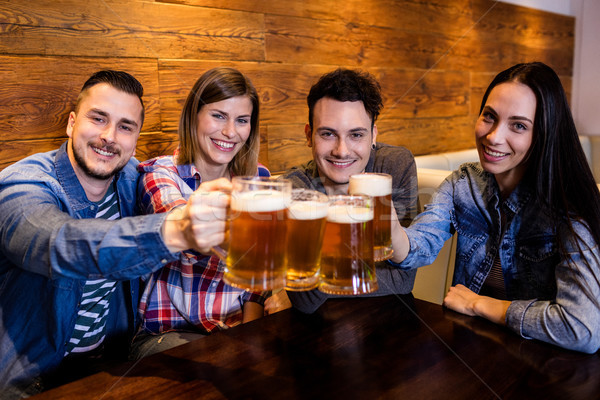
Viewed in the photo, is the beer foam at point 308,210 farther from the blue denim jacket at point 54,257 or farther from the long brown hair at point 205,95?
the long brown hair at point 205,95

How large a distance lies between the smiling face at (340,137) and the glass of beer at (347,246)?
69 centimetres

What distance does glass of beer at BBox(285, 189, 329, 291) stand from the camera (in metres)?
0.85

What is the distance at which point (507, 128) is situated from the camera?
4.59 ft

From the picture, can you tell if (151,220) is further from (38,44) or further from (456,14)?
(456,14)

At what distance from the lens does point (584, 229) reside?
47.8 inches

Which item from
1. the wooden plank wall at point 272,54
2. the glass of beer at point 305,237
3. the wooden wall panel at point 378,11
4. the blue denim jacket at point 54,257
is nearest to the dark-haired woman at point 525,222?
the glass of beer at point 305,237

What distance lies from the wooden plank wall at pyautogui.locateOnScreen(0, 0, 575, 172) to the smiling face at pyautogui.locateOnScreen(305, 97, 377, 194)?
889 millimetres

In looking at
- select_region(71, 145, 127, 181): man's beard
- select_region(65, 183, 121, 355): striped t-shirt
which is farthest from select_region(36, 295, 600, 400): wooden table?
select_region(71, 145, 127, 181): man's beard

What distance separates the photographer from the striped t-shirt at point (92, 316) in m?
1.46

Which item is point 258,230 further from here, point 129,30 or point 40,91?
A: point 129,30

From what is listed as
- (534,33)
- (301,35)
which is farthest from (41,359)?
(534,33)

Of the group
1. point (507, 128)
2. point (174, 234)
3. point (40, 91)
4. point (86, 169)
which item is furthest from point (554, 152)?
point (40, 91)

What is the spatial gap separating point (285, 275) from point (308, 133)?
1.01 m

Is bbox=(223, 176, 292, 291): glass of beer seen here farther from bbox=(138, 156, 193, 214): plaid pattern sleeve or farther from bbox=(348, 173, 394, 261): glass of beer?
bbox=(138, 156, 193, 214): plaid pattern sleeve
